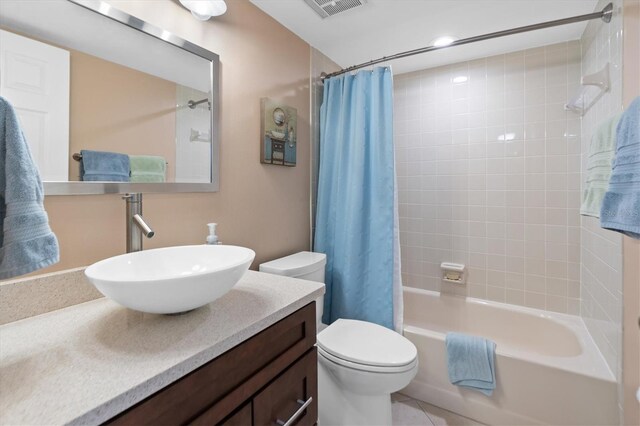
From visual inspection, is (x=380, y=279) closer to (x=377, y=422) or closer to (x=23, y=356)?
(x=377, y=422)

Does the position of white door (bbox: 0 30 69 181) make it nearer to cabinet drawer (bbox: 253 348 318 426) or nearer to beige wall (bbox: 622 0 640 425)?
cabinet drawer (bbox: 253 348 318 426)

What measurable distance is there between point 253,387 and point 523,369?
1.53 metres

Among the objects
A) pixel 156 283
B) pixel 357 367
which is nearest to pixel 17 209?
pixel 156 283

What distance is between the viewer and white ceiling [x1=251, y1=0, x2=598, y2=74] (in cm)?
160

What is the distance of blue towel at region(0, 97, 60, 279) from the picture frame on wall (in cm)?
113

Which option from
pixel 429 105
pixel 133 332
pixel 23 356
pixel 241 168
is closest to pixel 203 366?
pixel 133 332

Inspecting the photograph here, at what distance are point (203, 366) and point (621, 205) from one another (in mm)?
1289

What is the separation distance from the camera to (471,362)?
64.7 inches

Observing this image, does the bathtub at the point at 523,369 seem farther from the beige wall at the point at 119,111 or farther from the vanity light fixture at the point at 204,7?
the vanity light fixture at the point at 204,7

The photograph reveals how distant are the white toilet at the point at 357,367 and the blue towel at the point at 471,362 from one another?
40 cm

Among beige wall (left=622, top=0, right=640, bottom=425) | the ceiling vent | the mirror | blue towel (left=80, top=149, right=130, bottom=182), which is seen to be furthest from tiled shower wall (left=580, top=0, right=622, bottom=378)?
blue towel (left=80, top=149, right=130, bottom=182)

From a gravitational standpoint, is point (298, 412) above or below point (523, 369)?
above

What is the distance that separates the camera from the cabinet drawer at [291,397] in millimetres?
752

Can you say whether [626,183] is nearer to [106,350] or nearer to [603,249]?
[603,249]
